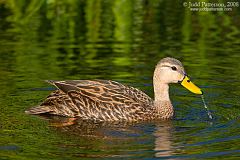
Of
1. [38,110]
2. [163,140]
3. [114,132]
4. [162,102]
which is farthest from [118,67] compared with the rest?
[163,140]

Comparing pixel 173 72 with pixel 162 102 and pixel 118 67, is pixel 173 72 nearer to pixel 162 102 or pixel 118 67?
pixel 162 102

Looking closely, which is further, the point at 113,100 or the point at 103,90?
the point at 103,90

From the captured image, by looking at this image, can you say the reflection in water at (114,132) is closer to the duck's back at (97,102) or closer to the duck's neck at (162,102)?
the duck's back at (97,102)

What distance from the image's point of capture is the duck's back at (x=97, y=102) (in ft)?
41.7

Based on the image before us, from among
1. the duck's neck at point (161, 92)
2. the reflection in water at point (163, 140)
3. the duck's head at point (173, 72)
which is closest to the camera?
the reflection in water at point (163, 140)

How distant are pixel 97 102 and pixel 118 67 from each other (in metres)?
3.17

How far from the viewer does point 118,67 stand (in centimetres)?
1591

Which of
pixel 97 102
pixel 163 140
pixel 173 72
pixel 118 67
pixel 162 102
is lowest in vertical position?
pixel 163 140

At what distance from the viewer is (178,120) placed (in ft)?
41.2

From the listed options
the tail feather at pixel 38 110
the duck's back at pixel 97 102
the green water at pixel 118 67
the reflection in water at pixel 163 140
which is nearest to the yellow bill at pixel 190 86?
the green water at pixel 118 67

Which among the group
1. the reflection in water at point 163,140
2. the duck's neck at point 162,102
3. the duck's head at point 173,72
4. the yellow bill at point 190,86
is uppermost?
the duck's head at point 173,72

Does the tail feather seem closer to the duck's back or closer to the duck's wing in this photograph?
the duck's back

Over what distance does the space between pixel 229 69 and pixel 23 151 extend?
6254mm
